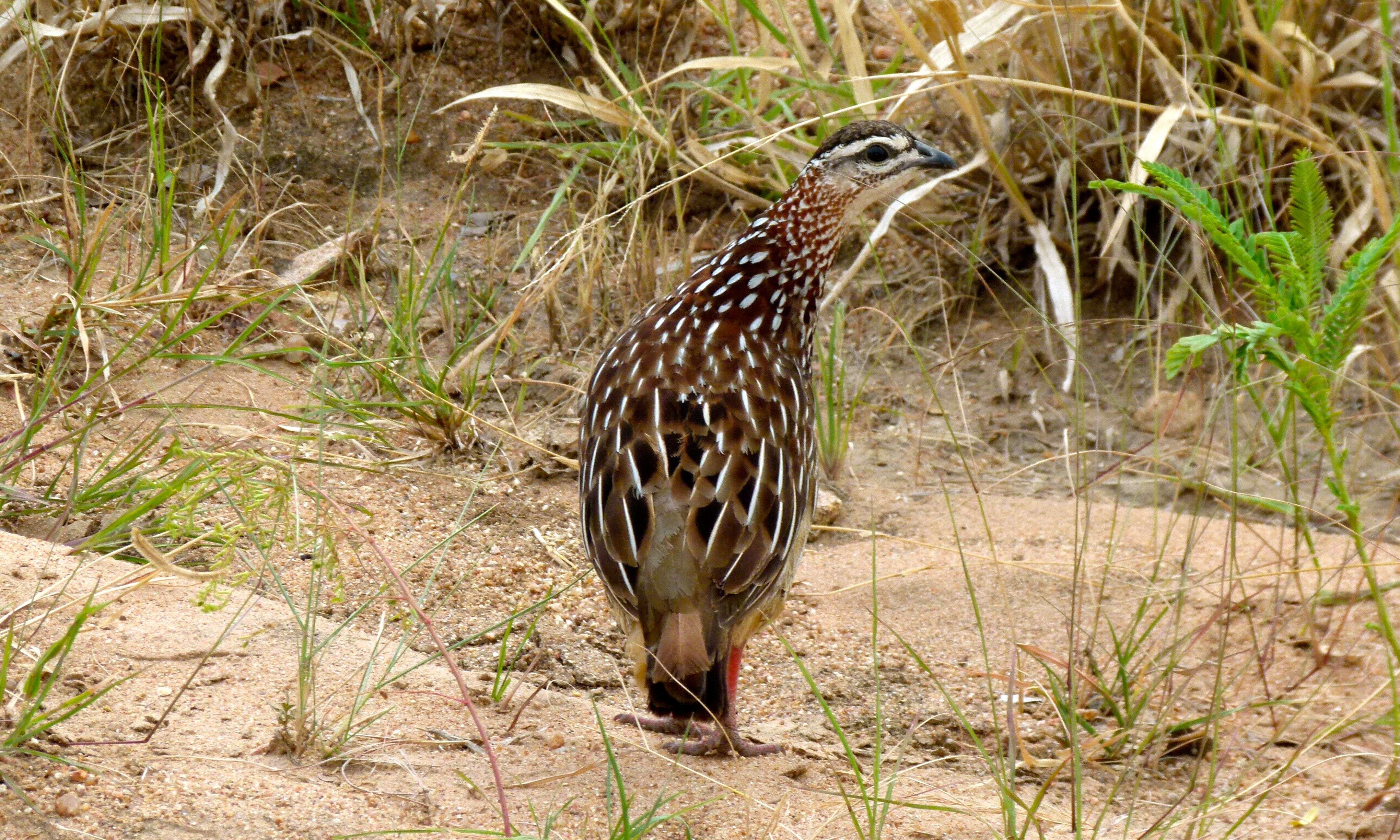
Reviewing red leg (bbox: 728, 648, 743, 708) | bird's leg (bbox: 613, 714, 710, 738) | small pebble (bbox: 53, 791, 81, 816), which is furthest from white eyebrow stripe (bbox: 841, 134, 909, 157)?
small pebble (bbox: 53, 791, 81, 816)

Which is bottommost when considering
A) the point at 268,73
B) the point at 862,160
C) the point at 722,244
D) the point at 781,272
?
Result: the point at 722,244

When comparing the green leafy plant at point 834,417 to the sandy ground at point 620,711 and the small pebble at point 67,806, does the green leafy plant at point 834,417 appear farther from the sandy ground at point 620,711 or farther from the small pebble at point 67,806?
the small pebble at point 67,806

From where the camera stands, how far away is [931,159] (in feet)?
13.7

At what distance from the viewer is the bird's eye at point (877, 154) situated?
4105mm

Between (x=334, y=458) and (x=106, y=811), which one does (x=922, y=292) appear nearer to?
(x=334, y=458)

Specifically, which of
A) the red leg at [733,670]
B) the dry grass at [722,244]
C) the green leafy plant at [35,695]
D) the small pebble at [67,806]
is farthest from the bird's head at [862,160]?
the small pebble at [67,806]

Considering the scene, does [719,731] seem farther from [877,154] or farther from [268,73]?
[268,73]

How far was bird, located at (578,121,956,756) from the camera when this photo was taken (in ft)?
10.8

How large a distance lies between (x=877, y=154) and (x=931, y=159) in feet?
0.57

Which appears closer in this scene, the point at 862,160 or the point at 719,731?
the point at 719,731

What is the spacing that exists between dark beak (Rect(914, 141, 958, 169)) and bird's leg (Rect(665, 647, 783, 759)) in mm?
1527

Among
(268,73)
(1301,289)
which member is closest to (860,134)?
(1301,289)

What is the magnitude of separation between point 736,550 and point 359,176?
3709 millimetres

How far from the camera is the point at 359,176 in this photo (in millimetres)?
6375
